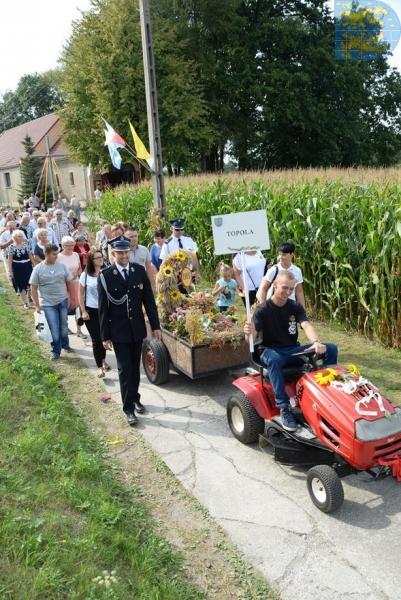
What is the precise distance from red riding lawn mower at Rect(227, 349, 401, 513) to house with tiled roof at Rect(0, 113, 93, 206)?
41699 millimetres

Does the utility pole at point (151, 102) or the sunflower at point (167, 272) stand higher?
the utility pole at point (151, 102)

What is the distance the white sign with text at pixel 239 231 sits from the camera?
6.11 metres

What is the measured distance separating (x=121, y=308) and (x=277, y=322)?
5.86ft

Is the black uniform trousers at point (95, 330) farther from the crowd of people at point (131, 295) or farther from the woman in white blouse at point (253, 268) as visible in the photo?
the woman in white blouse at point (253, 268)

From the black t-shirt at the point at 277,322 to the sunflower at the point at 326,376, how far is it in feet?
1.99

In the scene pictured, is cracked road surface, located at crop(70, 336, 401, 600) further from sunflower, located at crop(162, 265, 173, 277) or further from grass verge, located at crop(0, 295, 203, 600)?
sunflower, located at crop(162, 265, 173, 277)

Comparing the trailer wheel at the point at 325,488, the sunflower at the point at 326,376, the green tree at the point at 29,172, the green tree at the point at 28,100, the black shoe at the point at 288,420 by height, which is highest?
the green tree at the point at 28,100

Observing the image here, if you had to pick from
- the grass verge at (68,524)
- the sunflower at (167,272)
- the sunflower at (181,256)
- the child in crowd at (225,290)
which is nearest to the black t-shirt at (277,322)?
the grass verge at (68,524)

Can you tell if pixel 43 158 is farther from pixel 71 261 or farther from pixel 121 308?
pixel 121 308

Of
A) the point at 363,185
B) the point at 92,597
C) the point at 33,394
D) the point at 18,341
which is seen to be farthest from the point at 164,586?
the point at 363,185

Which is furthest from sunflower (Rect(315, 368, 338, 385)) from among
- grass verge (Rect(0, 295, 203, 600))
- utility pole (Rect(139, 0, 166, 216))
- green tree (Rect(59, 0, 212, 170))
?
green tree (Rect(59, 0, 212, 170))

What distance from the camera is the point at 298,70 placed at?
33.3 m

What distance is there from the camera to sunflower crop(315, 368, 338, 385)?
14.5ft

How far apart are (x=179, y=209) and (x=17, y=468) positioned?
10.8 meters
